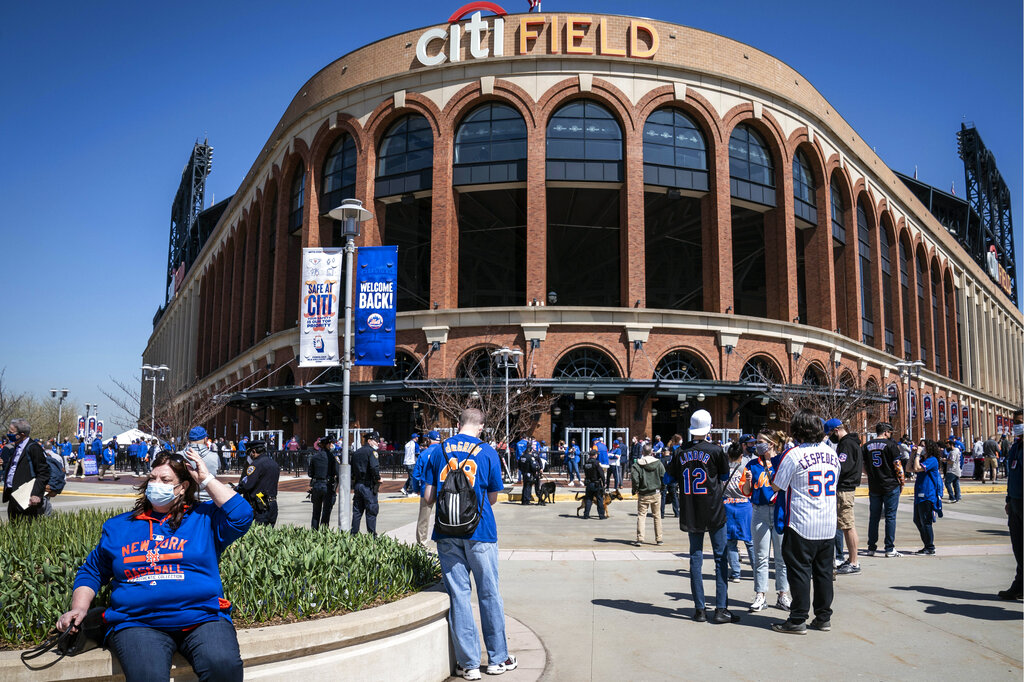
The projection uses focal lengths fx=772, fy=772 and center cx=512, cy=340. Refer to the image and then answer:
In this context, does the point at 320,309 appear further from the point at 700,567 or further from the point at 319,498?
the point at 700,567

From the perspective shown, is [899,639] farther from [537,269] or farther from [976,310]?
[976,310]

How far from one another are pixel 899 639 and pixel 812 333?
34934 mm

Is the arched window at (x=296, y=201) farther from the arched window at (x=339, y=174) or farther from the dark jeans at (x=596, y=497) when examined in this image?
the dark jeans at (x=596, y=497)

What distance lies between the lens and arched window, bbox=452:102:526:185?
35.6m

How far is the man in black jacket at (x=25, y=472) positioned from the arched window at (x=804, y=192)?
3758 centimetres

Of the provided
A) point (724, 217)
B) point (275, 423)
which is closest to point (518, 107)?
point (724, 217)

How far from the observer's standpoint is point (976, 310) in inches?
2977

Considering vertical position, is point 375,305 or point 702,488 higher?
point 375,305

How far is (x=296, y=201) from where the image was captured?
4409cm

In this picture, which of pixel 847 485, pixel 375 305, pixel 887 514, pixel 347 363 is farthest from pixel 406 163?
pixel 847 485

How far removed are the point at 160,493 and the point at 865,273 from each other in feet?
166

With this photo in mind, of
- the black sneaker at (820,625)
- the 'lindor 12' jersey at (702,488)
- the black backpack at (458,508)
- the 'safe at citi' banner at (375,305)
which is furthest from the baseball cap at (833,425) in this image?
the 'safe at citi' banner at (375,305)

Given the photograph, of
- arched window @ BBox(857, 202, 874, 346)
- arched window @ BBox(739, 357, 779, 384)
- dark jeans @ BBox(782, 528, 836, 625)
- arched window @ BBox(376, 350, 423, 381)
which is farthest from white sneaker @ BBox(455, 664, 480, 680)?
arched window @ BBox(857, 202, 874, 346)

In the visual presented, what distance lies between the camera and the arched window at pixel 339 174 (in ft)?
129
